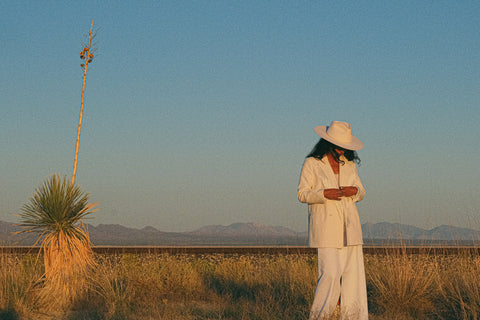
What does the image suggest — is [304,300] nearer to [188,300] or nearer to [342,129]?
[188,300]

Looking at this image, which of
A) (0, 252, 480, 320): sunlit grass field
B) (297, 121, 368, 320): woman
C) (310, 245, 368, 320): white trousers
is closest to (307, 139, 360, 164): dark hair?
(297, 121, 368, 320): woman

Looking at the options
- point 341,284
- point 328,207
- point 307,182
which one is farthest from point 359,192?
point 341,284

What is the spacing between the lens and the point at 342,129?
584cm

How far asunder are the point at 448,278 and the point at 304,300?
7.75ft

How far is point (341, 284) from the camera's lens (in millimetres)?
5949

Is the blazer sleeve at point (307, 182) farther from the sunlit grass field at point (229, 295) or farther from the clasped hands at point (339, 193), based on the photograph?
the sunlit grass field at point (229, 295)

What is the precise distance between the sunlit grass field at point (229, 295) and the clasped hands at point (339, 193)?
1823 millimetres

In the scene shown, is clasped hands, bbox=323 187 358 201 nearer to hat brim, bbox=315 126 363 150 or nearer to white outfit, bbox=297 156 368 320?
white outfit, bbox=297 156 368 320

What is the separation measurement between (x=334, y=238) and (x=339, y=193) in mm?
448

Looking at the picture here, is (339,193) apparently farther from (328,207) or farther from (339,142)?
(339,142)

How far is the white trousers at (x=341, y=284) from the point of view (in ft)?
18.6

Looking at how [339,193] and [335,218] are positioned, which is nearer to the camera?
[339,193]

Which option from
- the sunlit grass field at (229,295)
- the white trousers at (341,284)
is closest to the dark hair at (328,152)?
the white trousers at (341,284)

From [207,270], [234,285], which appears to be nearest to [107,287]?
[234,285]
